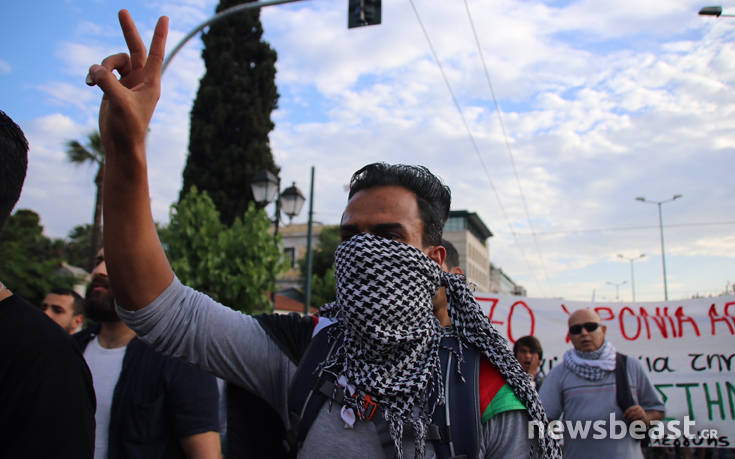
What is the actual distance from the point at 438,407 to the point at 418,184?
73 centimetres

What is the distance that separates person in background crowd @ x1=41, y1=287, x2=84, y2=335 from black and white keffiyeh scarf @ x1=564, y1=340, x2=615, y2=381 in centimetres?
431

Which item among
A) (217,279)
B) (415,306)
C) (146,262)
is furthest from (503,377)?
(217,279)

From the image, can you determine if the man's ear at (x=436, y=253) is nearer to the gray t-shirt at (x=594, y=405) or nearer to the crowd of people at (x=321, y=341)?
the crowd of people at (x=321, y=341)

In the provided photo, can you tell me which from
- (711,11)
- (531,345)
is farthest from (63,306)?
(711,11)

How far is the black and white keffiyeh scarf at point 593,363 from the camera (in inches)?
177

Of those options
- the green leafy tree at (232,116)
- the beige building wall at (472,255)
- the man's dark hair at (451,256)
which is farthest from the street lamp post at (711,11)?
the beige building wall at (472,255)

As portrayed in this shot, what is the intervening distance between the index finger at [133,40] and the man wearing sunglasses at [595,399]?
4.11 m

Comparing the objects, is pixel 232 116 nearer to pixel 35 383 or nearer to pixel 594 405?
pixel 594 405

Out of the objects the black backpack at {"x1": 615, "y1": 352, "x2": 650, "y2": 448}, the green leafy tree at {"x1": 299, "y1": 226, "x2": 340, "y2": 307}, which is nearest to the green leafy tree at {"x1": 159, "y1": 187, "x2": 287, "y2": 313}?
the black backpack at {"x1": 615, "y1": 352, "x2": 650, "y2": 448}

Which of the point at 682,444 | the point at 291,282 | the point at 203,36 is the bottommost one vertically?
the point at 682,444

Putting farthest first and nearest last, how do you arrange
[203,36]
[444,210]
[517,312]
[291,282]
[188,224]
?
[291,282] → [203,36] → [188,224] → [517,312] → [444,210]

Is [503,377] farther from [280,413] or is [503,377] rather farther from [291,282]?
[291,282]

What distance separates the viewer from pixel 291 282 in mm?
50594

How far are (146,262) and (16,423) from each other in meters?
0.42
